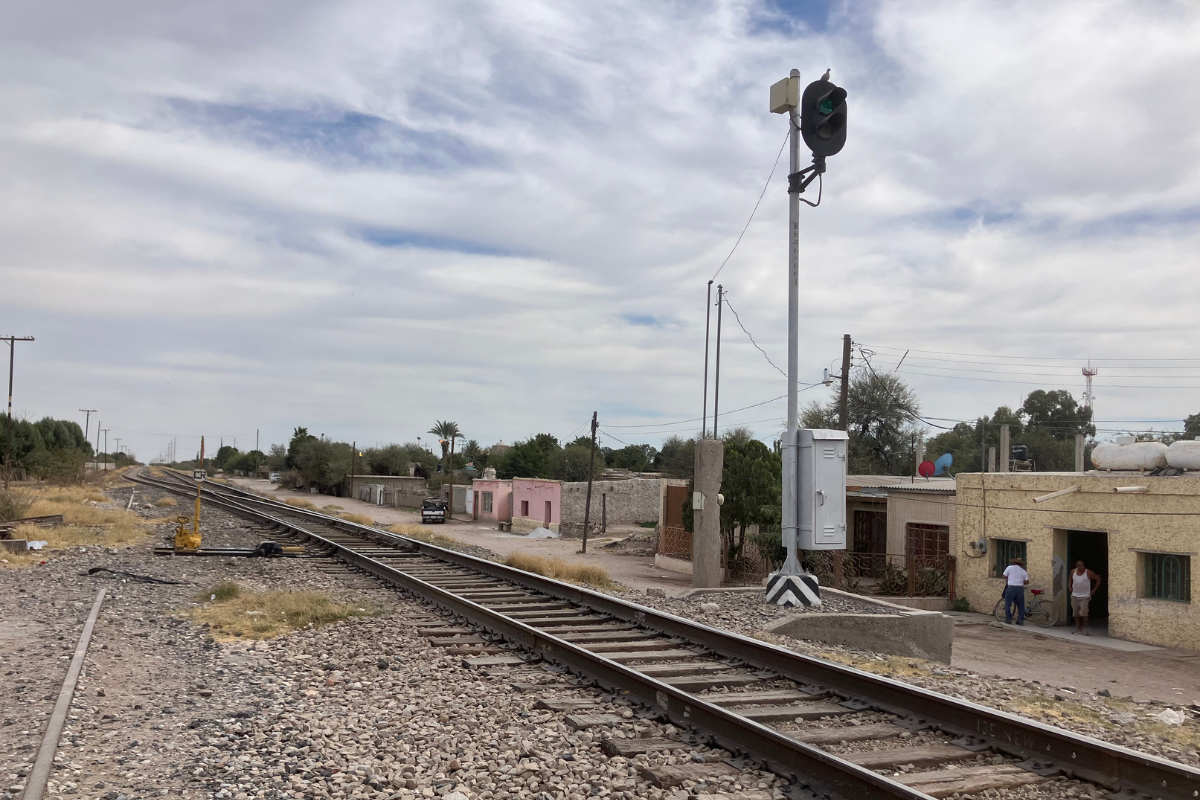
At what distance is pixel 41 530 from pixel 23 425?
223 feet

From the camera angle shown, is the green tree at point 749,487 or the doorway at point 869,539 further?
the doorway at point 869,539

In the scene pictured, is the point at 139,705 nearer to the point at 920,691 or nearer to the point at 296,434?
the point at 920,691

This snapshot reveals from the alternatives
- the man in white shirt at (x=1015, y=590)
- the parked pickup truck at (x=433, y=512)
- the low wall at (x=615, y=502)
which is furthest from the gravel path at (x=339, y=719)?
the parked pickup truck at (x=433, y=512)

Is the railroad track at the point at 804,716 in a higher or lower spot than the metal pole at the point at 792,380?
lower

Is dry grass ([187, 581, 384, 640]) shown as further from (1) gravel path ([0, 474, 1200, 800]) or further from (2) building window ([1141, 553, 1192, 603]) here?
(2) building window ([1141, 553, 1192, 603])

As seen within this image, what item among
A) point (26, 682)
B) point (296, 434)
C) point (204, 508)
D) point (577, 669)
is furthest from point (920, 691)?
point (296, 434)

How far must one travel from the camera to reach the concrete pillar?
1733 centimetres

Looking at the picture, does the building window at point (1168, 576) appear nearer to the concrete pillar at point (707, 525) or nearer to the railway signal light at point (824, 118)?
the concrete pillar at point (707, 525)

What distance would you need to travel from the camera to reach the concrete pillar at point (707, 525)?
17.3 m

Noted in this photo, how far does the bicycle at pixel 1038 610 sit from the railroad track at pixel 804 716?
523 inches

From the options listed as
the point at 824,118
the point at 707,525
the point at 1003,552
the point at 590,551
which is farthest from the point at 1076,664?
the point at 590,551

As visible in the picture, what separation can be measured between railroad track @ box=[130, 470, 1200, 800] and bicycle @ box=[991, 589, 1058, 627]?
523 inches

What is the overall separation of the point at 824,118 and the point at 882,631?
22.7 feet

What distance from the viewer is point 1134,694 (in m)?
12.1
